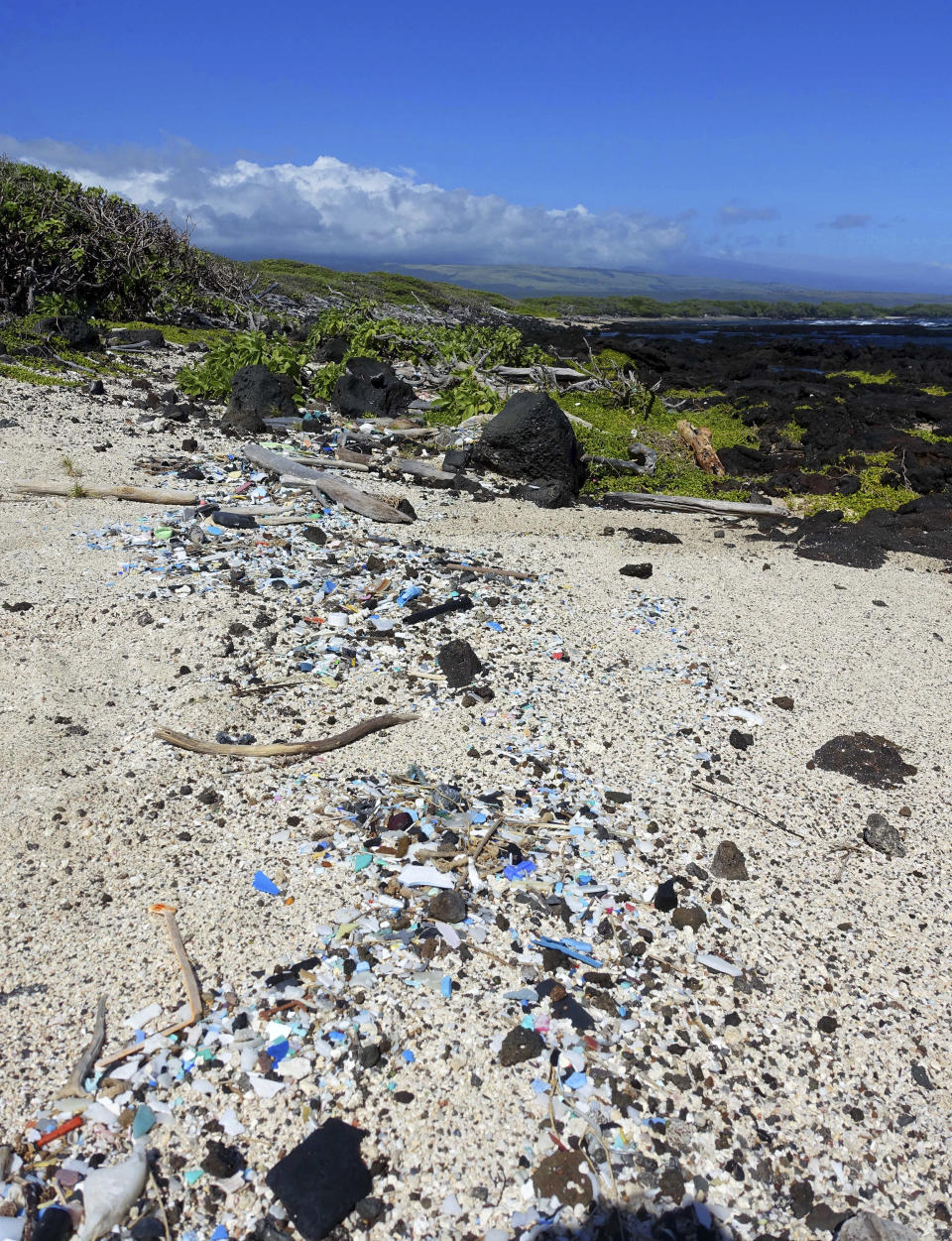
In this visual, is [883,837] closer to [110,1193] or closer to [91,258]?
[110,1193]

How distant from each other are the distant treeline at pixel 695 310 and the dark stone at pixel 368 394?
4136cm

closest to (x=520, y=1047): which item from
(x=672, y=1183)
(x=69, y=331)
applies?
(x=672, y=1183)

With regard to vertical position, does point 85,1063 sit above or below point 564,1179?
above

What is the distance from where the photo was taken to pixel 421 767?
4.61 meters

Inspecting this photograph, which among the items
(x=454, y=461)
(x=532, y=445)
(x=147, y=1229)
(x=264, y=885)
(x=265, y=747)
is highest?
(x=532, y=445)

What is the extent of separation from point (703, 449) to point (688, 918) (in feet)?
35.7

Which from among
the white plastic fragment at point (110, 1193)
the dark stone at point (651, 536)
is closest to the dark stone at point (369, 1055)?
the white plastic fragment at point (110, 1193)

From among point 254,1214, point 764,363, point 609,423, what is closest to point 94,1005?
point 254,1214

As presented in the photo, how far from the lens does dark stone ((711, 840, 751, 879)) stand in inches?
161

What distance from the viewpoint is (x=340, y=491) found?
862cm

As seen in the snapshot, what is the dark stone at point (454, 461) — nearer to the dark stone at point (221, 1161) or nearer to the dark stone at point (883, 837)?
the dark stone at point (883, 837)

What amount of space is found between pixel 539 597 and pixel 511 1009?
14.1 feet

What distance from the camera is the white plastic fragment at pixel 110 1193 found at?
7.72 ft

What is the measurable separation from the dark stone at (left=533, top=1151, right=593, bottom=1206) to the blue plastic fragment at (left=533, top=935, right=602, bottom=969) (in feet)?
2.76
